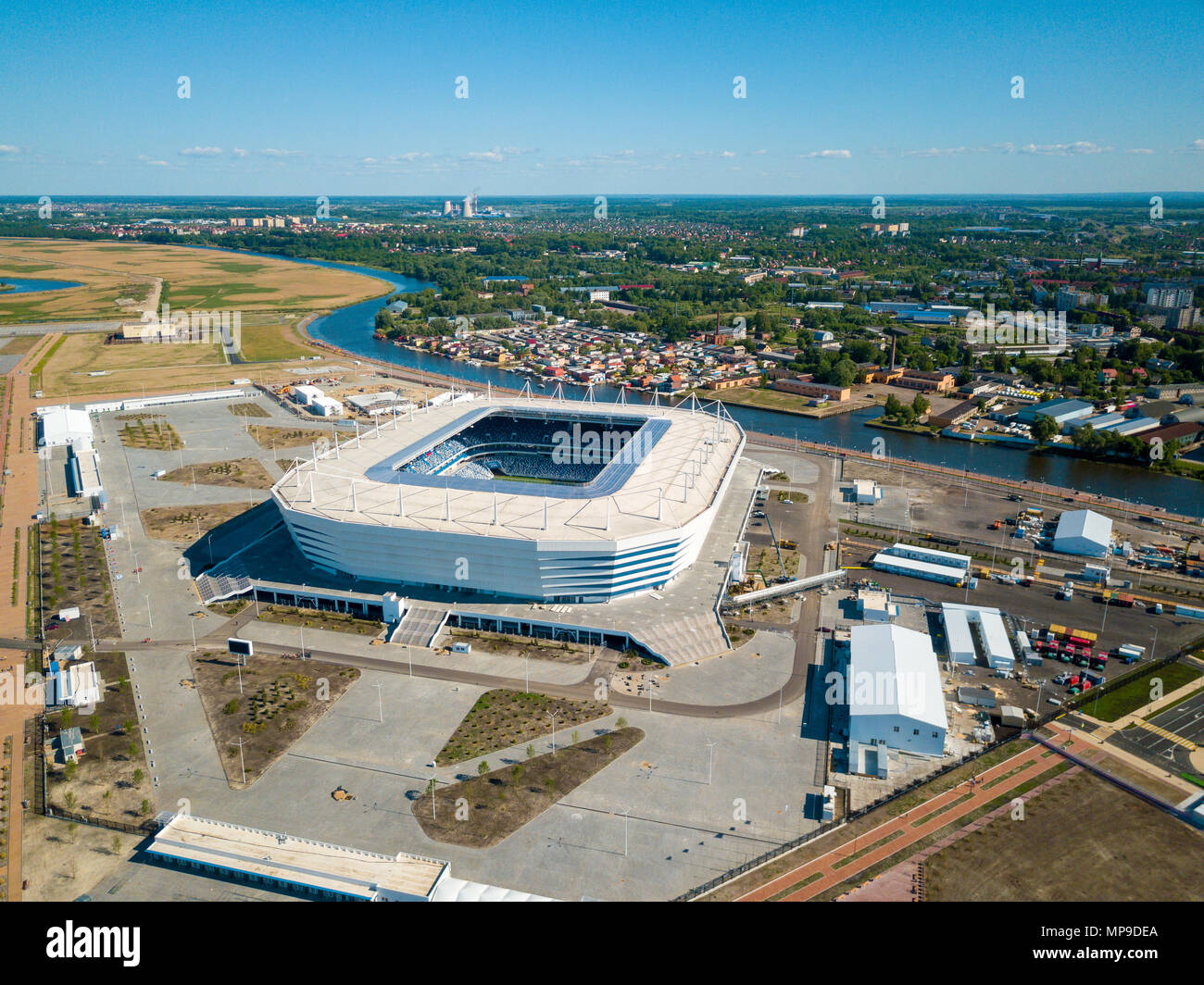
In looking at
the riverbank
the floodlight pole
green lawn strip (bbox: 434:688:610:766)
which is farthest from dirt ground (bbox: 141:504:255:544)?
the riverbank

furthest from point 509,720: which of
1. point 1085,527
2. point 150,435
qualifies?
point 150,435

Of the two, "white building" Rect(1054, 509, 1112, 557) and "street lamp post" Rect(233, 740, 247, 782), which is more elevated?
"white building" Rect(1054, 509, 1112, 557)

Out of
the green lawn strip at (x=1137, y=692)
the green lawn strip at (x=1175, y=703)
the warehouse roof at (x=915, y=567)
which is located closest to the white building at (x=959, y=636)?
the warehouse roof at (x=915, y=567)

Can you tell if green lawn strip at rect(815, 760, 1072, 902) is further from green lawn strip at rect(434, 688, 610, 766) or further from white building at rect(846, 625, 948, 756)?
green lawn strip at rect(434, 688, 610, 766)

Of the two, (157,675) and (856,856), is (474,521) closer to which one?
(157,675)

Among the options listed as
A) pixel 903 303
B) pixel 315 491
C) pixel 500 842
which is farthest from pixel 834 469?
pixel 903 303

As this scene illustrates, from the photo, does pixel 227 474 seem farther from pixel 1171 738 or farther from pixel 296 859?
pixel 1171 738
